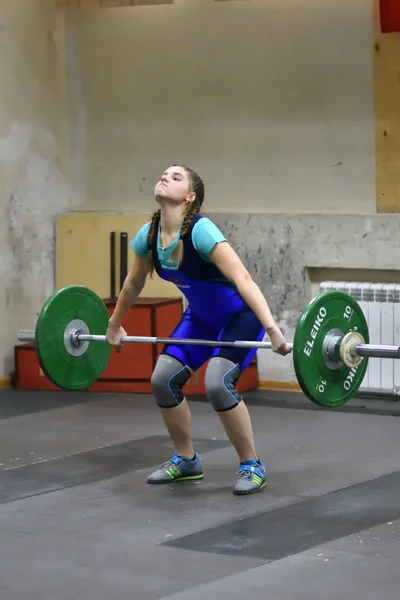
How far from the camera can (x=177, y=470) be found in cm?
470

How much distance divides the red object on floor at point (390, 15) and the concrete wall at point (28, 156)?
222cm

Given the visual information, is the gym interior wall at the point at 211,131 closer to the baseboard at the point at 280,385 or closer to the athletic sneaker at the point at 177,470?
the baseboard at the point at 280,385

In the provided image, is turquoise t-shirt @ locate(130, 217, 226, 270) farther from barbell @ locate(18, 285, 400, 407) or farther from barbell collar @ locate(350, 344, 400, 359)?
barbell collar @ locate(350, 344, 400, 359)

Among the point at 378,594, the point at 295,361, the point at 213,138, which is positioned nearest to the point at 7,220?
the point at 213,138

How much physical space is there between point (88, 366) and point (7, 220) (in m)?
2.50

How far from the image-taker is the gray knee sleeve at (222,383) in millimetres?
4406

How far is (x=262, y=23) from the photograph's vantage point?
6836 mm

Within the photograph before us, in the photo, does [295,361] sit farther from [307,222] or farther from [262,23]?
[262,23]

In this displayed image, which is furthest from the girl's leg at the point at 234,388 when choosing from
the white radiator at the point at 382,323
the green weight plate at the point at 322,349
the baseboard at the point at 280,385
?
the baseboard at the point at 280,385

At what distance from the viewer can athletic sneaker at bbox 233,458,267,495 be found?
4.48m

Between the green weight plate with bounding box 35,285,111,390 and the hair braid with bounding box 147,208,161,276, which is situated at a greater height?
the hair braid with bounding box 147,208,161,276

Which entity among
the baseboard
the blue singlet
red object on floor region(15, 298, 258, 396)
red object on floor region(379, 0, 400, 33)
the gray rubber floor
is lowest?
the gray rubber floor

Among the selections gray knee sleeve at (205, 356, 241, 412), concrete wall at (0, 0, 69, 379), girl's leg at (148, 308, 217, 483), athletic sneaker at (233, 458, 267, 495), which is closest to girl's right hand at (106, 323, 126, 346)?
girl's leg at (148, 308, 217, 483)

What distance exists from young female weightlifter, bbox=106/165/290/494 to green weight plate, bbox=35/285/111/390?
233mm
